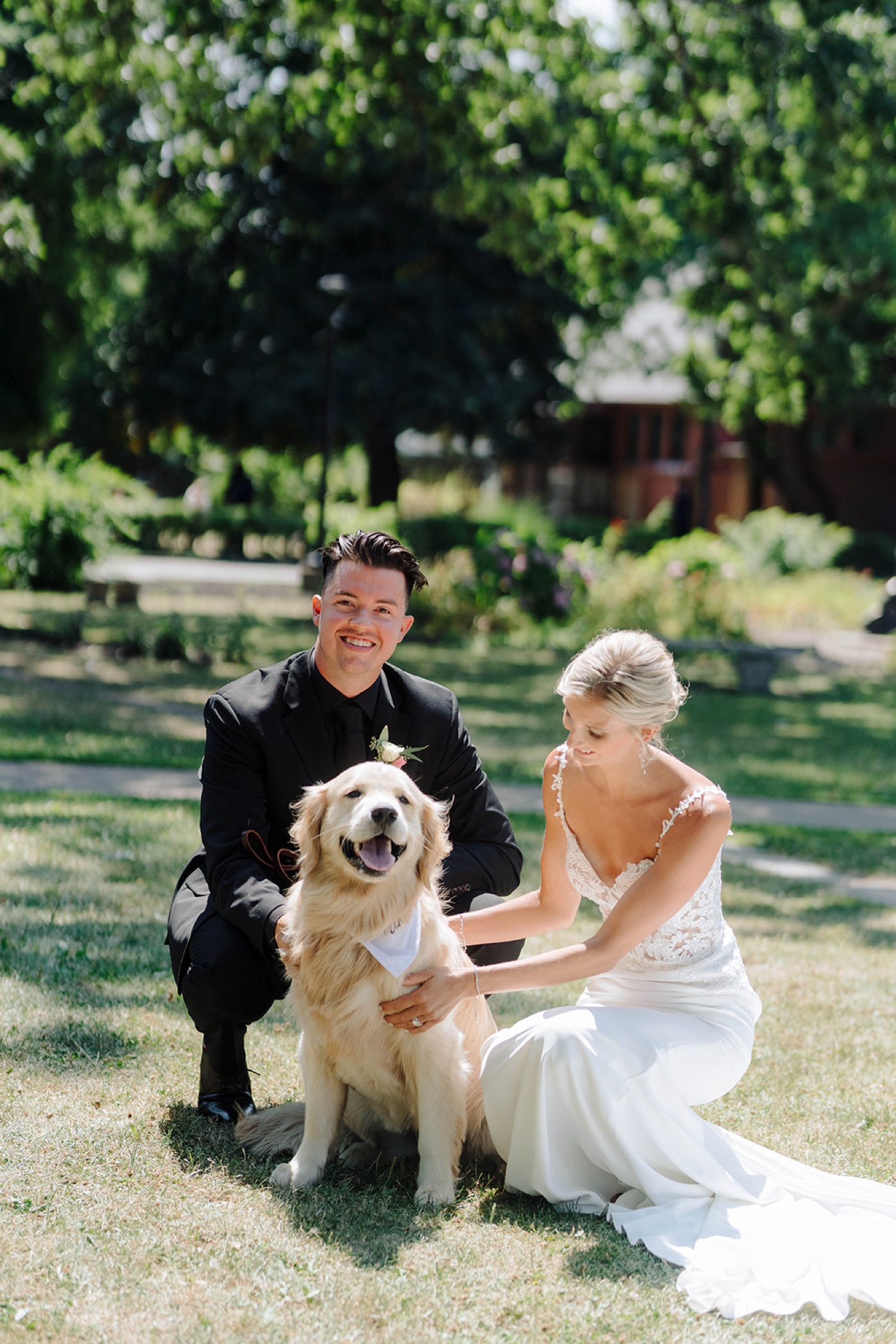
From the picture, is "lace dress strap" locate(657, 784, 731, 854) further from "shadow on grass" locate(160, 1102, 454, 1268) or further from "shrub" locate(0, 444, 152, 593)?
"shrub" locate(0, 444, 152, 593)

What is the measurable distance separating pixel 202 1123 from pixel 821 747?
31.1 ft

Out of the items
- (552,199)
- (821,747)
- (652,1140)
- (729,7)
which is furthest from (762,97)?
(652,1140)

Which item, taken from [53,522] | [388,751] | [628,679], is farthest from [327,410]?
[628,679]

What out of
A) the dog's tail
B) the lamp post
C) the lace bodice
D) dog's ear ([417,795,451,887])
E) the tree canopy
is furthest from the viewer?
the lamp post

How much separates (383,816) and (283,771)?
2.92 feet

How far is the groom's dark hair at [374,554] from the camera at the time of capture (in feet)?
13.8

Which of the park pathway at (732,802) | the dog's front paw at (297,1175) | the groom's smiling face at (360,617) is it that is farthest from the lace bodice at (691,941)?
the park pathway at (732,802)

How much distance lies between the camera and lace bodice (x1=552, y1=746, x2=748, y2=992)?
4012 millimetres

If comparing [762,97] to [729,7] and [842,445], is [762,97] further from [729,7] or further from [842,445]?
[842,445]

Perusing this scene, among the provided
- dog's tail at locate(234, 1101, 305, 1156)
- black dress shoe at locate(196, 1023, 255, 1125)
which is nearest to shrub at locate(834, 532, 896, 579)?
black dress shoe at locate(196, 1023, 255, 1125)

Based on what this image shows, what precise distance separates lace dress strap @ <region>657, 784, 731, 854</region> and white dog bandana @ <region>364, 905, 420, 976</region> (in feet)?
2.53

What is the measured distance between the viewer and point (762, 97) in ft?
47.4

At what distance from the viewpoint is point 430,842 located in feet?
12.5

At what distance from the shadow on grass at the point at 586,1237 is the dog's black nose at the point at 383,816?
1.21 m
